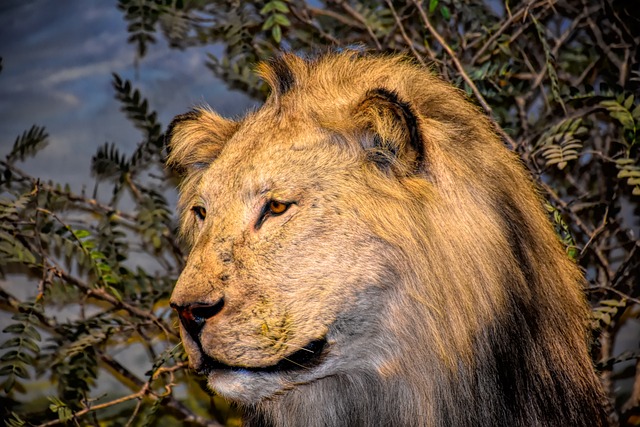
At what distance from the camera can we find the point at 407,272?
5.74 feet

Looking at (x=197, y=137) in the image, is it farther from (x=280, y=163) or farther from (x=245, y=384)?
(x=245, y=384)

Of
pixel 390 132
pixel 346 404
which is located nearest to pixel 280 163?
pixel 390 132

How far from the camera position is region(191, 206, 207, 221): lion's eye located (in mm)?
2023

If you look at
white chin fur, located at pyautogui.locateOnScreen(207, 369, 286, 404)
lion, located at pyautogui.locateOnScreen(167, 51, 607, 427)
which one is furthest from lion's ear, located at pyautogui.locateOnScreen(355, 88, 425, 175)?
white chin fur, located at pyautogui.locateOnScreen(207, 369, 286, 404)

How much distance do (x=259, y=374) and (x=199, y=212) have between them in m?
0.56

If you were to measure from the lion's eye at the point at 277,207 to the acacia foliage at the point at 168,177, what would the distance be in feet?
2.97

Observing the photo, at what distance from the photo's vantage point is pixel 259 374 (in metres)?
1.69

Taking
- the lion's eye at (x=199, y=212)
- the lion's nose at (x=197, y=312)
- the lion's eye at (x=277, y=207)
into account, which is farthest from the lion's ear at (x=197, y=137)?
the lion's nose at (x=197, y=312)

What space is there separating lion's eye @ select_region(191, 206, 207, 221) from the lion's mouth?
47 cm

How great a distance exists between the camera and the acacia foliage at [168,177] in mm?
2531

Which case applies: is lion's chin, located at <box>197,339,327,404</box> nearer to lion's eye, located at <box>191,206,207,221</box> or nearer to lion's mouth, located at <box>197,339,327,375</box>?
lion's mouth, located at <box>197,339,327,375</box>

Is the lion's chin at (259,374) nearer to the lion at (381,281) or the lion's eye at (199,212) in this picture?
the lion at (381,281)

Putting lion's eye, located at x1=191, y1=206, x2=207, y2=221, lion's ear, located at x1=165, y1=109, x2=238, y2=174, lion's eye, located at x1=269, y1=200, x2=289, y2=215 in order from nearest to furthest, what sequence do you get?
1. lion's eye, located at x1=269, y1=200, x2=289, y2=215
2. lion's eye, located at x1=191, y1=206, x2=207, y2=221
3. lion's ear, located at x1=165, y1=109, x2=238, y2=174

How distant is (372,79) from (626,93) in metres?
1.09
